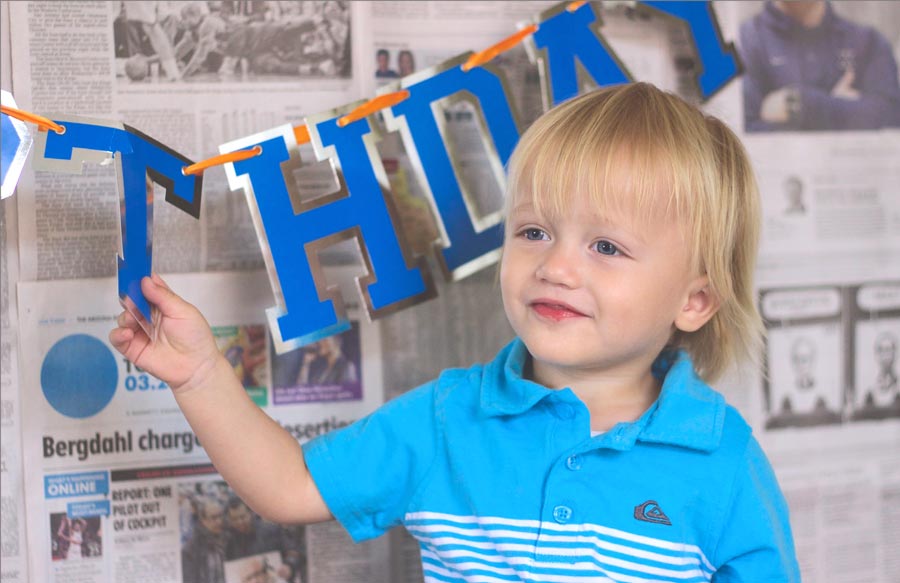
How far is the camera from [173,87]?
2.78 feet

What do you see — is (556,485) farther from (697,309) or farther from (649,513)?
(697,309)

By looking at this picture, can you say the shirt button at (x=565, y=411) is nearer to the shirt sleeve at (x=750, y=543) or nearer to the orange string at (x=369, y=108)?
the shirt sleeve at (x=750, y=543)

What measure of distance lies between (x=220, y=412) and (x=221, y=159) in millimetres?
218

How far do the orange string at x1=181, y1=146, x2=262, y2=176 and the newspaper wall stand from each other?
90mm

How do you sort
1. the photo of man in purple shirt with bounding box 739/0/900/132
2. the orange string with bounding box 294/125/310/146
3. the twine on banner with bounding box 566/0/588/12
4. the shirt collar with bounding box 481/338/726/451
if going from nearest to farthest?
the shirt collar with bounding box 481/338/726/451
the orange string with bounding box 294/125/310/146
the twine on banner with bounding box 566/0/588/12
the photo of man in purple shirt with bounding box 739/0/900/132

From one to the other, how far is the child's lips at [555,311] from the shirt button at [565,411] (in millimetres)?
74

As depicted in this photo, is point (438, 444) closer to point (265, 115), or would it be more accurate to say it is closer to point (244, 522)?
point (244, 522)

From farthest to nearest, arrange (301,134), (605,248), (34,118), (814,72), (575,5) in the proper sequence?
(814,72), (575,5), (301,134), (605,248), (34,118)

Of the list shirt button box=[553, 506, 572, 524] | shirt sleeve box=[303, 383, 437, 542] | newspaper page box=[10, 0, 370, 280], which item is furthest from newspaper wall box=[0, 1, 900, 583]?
shirt button box=[553, 506, 572, 524]

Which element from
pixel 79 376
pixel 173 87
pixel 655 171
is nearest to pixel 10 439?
pixel 79 376

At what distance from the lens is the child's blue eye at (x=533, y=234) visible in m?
0.73

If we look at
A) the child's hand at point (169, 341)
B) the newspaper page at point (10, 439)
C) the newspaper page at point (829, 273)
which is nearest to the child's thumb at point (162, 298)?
the child's hand at point (169, 341)

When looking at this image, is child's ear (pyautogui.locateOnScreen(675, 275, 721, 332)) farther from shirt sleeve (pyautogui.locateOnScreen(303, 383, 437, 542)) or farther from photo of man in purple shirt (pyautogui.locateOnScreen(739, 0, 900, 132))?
photo of man in purple shirt (pyautogui.locateOnScreen(739, 0, 900, 132))

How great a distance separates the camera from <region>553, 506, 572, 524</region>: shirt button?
0.69 meters
